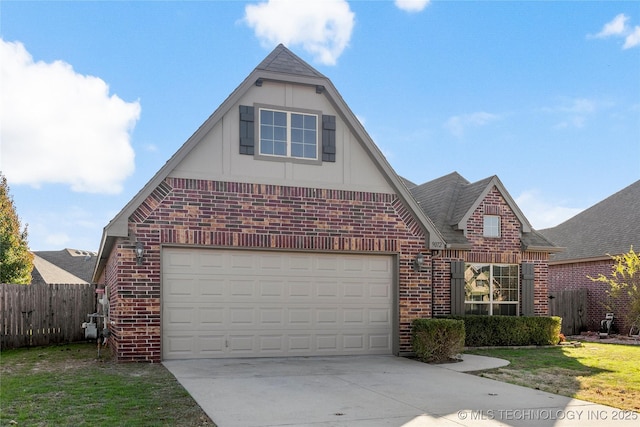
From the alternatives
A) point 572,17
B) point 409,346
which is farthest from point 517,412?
point 572,17

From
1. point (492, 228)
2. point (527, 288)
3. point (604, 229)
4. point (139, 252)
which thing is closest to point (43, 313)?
point (139, 252)

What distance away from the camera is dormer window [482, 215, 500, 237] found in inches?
707

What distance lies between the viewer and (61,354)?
14.2m

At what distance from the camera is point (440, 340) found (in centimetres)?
1277

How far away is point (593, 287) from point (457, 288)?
28.1ft

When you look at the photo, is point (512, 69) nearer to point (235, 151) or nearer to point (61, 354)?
point (235, 151)

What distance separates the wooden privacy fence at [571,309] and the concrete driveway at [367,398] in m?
11.3

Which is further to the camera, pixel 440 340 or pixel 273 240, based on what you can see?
pixel 273 240

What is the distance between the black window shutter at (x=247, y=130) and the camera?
42.3 ft

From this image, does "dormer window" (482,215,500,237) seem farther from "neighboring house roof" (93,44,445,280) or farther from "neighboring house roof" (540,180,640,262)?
"neighboring house roof" (540,180,640,262)

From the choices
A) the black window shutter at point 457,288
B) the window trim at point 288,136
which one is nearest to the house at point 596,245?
the black window shutter at point 457,288

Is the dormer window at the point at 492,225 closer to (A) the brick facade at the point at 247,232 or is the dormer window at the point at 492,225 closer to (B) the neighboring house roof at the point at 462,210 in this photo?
(B) the neighboring house roof at the point at 462,210

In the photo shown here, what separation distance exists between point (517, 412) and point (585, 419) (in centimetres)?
80

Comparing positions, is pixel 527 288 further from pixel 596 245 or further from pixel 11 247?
pixel 11 247
